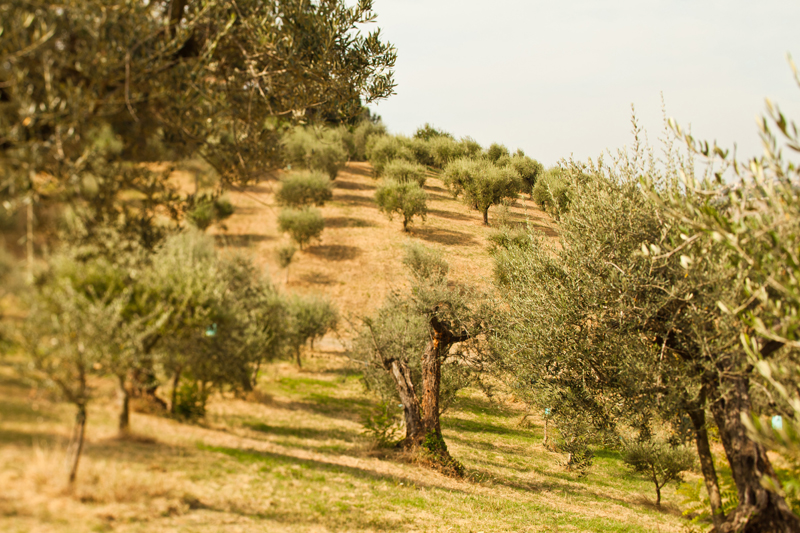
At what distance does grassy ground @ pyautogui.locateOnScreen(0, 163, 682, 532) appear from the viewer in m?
3.69

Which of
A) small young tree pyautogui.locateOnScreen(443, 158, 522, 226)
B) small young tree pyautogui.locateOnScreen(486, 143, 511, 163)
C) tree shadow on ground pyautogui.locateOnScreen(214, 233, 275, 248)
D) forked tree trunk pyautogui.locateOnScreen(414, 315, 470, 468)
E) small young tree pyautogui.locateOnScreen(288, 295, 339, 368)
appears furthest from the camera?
small young tree pyautogui.locateOnScreen(288, 295, 339, 368)

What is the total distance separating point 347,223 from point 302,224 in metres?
3.05

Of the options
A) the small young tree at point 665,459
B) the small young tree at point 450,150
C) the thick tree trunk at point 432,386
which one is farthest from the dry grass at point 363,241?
the small young tree at point 665,459

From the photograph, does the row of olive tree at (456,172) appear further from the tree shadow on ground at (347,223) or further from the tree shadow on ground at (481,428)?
the tree shadow on ground at (481,428)

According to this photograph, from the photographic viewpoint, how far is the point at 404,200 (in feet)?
45.3

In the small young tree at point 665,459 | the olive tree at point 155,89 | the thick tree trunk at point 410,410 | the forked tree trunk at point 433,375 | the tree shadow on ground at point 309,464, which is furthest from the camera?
the small young tree at point 665,459

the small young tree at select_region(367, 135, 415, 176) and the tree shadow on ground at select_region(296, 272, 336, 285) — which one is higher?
the small young tree at select_region(367, 135, 415, 176)

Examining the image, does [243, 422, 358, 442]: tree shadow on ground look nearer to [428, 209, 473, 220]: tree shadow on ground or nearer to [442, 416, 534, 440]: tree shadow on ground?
[442, 416, 534, 440]: tree shadow on ground

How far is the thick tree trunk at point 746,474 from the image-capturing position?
5.23 metres

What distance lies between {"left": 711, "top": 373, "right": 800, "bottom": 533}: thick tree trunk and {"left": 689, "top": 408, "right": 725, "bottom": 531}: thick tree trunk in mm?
208

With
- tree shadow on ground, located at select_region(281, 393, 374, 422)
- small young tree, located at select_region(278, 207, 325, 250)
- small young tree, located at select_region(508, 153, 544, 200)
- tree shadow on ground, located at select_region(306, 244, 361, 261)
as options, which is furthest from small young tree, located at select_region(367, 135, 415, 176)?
tree shadow on ground, located at select_region(281, 393, 374, 422)

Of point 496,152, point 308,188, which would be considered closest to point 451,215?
point 496,152

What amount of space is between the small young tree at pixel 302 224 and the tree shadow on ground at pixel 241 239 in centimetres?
97

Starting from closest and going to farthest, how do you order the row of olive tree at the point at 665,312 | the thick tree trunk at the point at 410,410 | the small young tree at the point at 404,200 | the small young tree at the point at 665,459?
the row of olive tree at the point at 665,312, the thick tree trunk at the point at 410,410, the small young tree at the point at 665,459, the small young tree at the point at 404,200
